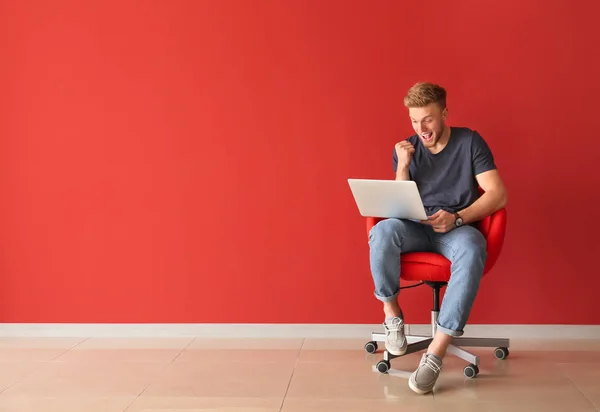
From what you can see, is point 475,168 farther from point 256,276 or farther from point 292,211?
point 256,276

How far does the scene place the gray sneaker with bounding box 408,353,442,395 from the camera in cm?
277

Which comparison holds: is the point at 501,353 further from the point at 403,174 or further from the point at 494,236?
the point at 403,174

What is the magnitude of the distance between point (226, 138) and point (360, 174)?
69 centimetres

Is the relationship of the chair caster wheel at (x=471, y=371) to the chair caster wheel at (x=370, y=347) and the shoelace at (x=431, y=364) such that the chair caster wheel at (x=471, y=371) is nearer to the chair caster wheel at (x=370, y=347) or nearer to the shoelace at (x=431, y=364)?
the shoelace at (x=431, y=364)

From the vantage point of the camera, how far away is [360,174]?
3.82 metres

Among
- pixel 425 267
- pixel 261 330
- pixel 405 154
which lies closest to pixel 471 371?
pixel 425 267

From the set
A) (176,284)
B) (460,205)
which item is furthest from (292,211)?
(460,205)

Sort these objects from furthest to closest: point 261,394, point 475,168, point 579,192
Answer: point 579,192, point 475,168, point 261,394

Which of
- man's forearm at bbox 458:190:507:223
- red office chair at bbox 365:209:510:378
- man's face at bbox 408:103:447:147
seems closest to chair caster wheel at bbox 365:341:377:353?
red office chair at bbox 365:209:510:378

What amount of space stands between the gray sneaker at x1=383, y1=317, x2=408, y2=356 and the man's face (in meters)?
0.77

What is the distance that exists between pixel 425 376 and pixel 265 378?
0.65 m

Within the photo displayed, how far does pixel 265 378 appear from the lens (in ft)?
10.0

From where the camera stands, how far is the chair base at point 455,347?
3057 millimetres

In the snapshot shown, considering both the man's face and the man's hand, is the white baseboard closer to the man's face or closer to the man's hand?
the man's hand
